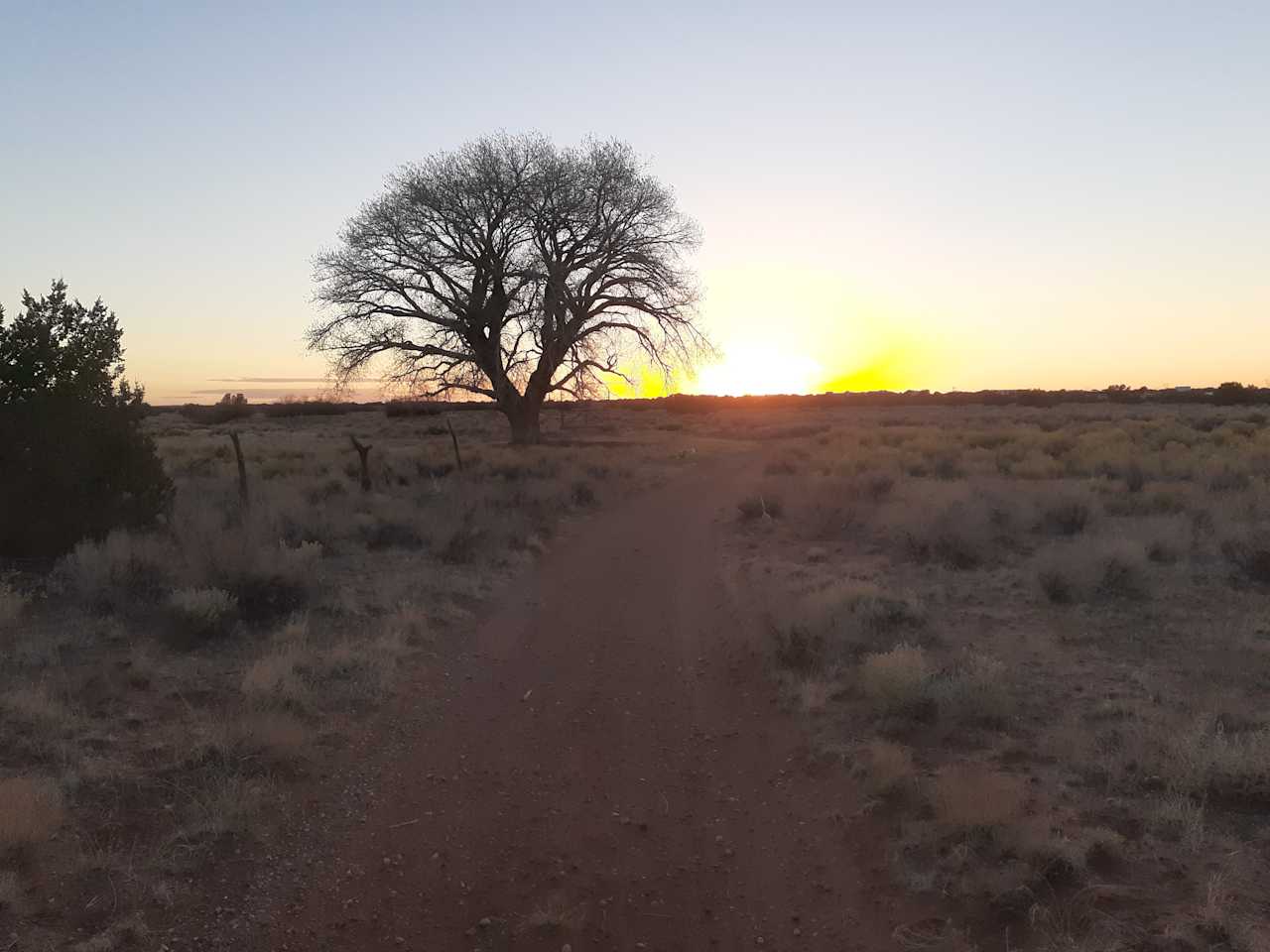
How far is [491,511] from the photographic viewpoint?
649 inches

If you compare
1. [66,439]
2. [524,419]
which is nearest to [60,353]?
[66,439]

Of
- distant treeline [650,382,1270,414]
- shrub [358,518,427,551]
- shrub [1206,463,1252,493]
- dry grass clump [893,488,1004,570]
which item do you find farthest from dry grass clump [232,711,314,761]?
distant treeline [650,382,1270,414]

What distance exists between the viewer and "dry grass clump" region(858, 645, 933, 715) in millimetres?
7004

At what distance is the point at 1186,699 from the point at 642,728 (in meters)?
4.45

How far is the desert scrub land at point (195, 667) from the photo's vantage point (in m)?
4.81

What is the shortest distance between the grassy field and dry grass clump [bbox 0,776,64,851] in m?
0.02

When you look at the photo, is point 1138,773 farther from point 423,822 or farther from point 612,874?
point 423,822

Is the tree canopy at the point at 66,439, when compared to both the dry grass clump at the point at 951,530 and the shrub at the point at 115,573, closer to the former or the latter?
the shrub at the point at 115,573

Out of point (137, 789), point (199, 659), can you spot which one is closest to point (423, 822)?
point (137, 789)

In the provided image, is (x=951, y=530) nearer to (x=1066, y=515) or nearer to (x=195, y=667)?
(x=1066, y=515)

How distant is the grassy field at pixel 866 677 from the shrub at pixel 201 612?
0.10ft

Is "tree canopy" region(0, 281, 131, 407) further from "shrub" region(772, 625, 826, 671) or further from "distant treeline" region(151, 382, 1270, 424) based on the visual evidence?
"distant treeline" region(151, 382, 1270, 424)

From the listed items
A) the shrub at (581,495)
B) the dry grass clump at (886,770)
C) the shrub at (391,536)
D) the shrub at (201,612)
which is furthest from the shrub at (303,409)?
the dry grass clump at (886,770)

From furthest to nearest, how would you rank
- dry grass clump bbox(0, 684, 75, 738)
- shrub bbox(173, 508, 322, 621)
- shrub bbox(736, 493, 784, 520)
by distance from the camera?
shrub bbox(736, 493, 784, 520) < shrub bbox(173, 508, 322, 621) < dry grass clump bbox(0, 684, 75, 738)
